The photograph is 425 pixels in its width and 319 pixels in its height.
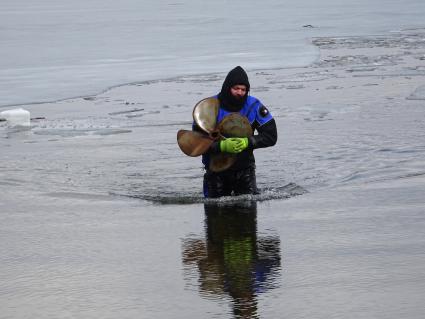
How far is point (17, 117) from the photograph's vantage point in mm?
16891

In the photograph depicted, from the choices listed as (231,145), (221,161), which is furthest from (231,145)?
(221,161)

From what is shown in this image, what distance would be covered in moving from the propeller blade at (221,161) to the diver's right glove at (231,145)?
21 centimetres

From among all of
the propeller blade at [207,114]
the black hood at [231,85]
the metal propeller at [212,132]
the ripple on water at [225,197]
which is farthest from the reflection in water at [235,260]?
the black hood at [231,85]

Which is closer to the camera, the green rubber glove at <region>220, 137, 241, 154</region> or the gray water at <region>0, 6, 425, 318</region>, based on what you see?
the gray water at <region>0, 6, 425, 318</region>

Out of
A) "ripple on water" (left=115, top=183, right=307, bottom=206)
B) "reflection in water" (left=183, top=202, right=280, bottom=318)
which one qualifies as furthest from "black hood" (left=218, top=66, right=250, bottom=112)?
"reflection in water" (left=183, top=202, right=280, bottom=318)

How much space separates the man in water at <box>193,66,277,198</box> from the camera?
10.5 meters

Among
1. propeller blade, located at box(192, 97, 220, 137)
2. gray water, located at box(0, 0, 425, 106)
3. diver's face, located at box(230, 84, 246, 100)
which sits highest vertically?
gray water, located at box(0, 0, 425, 106)

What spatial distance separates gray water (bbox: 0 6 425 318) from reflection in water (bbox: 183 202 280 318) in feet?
0.05

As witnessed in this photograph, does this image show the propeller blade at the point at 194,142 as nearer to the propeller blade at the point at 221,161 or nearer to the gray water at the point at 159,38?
the propeller blade at the point at 221,161

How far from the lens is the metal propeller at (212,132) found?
10508 mm

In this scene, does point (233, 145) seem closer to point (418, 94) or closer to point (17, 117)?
point (17, 117)

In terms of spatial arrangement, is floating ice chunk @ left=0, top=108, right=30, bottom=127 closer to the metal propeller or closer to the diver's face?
the metal propeller

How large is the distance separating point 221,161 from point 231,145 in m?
0.30

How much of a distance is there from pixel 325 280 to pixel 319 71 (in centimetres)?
1643
